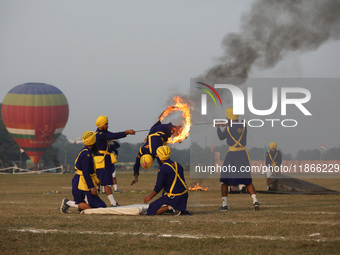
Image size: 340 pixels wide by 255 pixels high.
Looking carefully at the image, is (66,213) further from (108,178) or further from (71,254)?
(71,254)

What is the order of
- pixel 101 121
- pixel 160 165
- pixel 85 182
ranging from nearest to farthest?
1. pixel 85 182
2. pixel 160 165
3. pixel 101 121

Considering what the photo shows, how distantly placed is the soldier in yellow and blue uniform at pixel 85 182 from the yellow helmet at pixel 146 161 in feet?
5.75

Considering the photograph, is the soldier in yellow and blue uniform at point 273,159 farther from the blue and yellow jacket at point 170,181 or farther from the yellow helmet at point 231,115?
the blue and yellow jacket at point 170,181

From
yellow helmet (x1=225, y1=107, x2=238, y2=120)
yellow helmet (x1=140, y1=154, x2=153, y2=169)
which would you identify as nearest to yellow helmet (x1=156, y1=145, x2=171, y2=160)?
yellow helmet (x1=140, y1=154, x2=153, y2=169)

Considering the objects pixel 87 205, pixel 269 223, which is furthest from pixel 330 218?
pixel 87 205

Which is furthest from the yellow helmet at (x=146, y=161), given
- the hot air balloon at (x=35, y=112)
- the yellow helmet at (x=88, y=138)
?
the hot air balloon at (x=35, y=112)

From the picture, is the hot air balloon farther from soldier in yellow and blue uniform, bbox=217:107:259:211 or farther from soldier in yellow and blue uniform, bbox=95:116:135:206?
soldier in yellow and blue uniform, bbox=217:107:259:211

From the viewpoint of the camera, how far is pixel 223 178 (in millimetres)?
16656

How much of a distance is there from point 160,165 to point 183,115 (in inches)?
132

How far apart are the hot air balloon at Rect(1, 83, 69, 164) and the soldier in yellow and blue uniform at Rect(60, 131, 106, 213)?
80354 mm

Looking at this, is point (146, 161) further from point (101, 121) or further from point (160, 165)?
point (101, 121)

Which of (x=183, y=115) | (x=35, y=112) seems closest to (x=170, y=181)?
(x=183, y=115)

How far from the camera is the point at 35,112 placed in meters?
93.6

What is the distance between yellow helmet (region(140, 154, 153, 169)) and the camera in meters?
16.6
